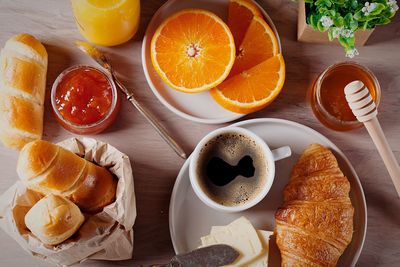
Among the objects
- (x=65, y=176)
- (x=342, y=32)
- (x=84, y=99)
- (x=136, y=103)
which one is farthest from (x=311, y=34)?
(x=65, y=176)

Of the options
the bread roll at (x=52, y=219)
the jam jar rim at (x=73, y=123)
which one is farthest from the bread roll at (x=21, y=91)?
the bread roll at (x=52, y=219)

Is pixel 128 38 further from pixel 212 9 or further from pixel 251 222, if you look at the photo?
pixel 251 222

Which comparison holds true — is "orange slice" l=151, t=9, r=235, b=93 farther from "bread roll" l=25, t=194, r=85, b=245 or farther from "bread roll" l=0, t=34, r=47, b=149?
"bread roll" l=25, t=194, r=85, b=245

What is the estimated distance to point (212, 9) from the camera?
5.08 ft

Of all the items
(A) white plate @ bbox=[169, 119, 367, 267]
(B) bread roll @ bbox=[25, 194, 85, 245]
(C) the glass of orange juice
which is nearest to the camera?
(B) bread roll @ bbox=[25, 194, 85, 245]

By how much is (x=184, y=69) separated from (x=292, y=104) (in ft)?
1.04

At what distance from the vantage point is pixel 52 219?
1.16 m

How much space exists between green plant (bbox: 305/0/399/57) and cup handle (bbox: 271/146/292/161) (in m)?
0.28

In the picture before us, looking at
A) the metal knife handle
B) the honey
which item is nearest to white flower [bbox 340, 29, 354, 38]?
the honey

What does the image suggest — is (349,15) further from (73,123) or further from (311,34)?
(73,123)

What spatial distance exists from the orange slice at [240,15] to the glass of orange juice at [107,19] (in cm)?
26

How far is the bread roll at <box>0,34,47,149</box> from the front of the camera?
139cm

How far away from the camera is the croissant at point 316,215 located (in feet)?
4.49

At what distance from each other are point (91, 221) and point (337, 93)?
0.74 metres
